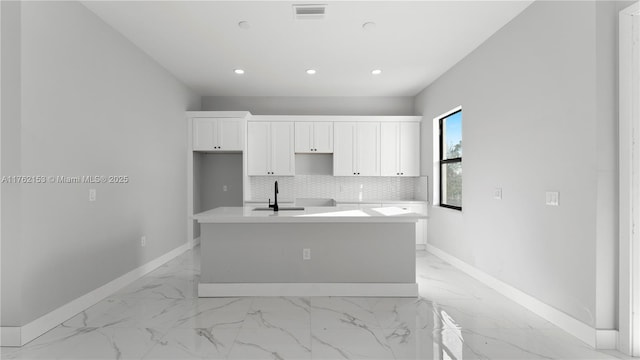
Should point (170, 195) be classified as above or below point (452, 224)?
above

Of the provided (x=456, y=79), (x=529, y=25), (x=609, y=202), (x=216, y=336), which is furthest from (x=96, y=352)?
(x=456, y=79)

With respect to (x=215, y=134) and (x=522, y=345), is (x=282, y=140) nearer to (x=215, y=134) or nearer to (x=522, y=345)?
(x=215, y=134)

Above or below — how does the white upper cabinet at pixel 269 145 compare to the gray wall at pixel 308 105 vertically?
below

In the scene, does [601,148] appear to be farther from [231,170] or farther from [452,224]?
[231,170]

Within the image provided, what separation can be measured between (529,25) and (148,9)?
352 centimetres

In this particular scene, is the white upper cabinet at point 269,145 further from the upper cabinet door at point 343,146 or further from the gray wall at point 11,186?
the gray wall at point 11,186

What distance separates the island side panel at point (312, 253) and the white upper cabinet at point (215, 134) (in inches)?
97.6

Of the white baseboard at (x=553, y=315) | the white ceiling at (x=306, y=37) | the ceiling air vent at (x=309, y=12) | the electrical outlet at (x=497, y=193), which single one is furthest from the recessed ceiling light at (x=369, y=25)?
the white baseboard at (x=553, y=315)

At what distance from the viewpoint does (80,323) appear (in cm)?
273

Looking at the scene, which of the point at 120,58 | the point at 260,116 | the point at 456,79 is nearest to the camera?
the point at 120,58

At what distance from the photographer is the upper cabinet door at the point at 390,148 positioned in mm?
5945

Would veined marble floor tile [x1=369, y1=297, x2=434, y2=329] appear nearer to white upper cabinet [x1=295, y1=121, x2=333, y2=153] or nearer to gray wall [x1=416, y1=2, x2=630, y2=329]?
gray wall [x1=416, y1=2, x2=630, y2=329]

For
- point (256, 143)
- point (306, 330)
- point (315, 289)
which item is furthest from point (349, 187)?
point (306, 330)

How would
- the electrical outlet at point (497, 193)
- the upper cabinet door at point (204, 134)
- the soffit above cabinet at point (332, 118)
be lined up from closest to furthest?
the electrical outlet at point (497, 193) → the upper cabinet door at point (204, 134) → the soffit above cabinet at point (332, 118)
